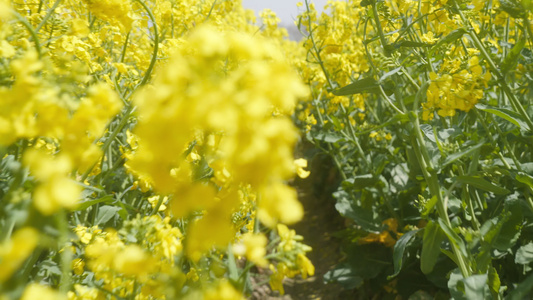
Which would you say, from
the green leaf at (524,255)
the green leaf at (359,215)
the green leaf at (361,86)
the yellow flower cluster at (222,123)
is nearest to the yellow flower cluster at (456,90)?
the green leaf at (361,86)

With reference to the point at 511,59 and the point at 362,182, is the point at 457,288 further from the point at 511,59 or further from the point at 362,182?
the point at 362,182

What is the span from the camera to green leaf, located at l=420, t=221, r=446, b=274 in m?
1.74

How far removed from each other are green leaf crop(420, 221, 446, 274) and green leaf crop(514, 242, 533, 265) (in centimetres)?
87

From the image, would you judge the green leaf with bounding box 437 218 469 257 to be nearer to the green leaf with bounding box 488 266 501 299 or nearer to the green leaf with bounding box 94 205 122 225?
the green leaf with bounding box 488 266 501 299

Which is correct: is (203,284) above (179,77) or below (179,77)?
below

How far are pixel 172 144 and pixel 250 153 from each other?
0.14m

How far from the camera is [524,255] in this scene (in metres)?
2.31

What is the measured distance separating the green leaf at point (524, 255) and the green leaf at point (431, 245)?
34.4 inches

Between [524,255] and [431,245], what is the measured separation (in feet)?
3.09

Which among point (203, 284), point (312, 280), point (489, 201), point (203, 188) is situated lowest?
point (312, 280)

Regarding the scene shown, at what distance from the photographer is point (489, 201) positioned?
117 inches

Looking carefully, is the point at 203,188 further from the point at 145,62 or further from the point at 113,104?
the point at 145,62

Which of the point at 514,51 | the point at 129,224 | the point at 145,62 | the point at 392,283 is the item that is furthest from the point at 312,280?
the point at 129,224

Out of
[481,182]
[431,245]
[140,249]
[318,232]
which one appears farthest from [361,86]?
[318,232]
